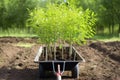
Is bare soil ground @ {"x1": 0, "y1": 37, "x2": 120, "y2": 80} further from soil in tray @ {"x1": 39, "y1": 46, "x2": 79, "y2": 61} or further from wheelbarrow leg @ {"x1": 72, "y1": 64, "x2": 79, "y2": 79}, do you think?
soil in tray @ {"x1": 39, "y1": 46, "x2": 79, "y2": 61}

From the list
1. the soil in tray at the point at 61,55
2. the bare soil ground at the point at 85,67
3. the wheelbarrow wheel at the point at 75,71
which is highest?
the soil in tray at the point at 61,55

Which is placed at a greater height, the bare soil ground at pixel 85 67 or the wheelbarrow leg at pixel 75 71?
the wheelbarrow leg at pixel 75 71

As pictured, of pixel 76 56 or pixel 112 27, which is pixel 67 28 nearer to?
pixel 76 56

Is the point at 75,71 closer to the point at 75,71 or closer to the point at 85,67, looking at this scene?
the point at 75,71

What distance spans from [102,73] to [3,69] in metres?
3.11

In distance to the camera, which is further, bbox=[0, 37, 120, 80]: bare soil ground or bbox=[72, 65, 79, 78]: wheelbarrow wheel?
bbox=[0, 37, 120, 80]: bare soil ground

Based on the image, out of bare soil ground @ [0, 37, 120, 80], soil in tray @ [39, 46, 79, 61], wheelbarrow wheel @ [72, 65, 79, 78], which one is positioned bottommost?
bare soil ground @ [0, 37, 120, 80]

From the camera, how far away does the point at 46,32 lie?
389 inches

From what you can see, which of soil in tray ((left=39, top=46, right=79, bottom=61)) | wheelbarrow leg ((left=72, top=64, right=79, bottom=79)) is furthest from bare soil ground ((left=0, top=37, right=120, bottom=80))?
soil in tray ((left=39, top=46, right=79, bottom=61))

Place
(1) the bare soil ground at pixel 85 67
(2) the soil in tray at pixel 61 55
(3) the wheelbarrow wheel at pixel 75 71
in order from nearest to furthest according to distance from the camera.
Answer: (3) the wheelbarrow wheel at pixel 75 71 < (1) the bare soil ground at pixel 85 67 < (2) the soil in tray at pixel 61 55

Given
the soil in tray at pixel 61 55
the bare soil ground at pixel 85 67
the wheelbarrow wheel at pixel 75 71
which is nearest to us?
the wheelbarrow wheel at pixel 75 71

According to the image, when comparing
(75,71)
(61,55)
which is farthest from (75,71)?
(61,55)

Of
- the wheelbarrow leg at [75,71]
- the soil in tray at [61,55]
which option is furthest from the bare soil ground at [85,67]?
the soil in tray at [61,55]

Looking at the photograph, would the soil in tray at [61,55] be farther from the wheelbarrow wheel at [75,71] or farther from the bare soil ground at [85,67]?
the wheelbarrow wheel at [75,71]
